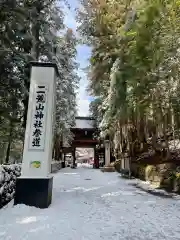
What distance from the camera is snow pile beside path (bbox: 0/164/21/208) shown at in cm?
523

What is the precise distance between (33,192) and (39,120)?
1.57 metres

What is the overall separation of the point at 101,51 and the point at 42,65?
4.17m

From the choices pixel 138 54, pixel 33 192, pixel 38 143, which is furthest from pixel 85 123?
pixel 33 192

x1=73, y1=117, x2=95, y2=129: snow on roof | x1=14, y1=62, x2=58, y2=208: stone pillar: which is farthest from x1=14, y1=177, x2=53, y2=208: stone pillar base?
x1=73, y1=117, x2=95, y2=129: snow on roof

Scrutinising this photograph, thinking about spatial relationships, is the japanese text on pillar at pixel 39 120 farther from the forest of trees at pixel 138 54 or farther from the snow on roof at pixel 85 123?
the snow on roof at pixel 85 123

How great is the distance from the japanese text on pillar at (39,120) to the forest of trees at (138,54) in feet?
7.76

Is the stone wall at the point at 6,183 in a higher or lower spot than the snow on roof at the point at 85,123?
lower

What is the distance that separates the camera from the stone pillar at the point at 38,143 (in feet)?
16.9

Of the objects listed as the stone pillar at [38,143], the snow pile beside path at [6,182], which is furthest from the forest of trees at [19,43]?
the snow pile beside path at [6,182]

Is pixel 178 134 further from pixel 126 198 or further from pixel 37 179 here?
pixel 37 179

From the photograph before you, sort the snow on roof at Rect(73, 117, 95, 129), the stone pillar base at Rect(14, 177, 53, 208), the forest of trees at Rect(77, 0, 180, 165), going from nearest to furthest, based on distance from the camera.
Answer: the stone pillar base at Rect(14, 177, 53, 208) < the forest of trees at Rect(77, 0, 180, 165) < the snow on roof at Rect(73, 117, 95, 129)

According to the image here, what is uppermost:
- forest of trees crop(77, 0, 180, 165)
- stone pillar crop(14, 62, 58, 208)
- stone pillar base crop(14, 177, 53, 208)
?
forest of trees crop(77, 0, 180, 165)

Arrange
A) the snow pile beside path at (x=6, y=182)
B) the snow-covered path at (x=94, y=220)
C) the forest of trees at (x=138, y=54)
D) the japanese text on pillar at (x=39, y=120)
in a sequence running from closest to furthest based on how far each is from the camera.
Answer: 1. the snow-covered path at (x=94, y=220)
2. the snow pile beside path at (x=6, y=182)
3. the japanese text on pillar at (x=39, y=120)
4. the forest of trees at (x=138, y=54)

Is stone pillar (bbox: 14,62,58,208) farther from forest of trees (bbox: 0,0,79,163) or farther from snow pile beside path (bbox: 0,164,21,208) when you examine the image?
forest of trees (bbox: 0,0,79,163)
